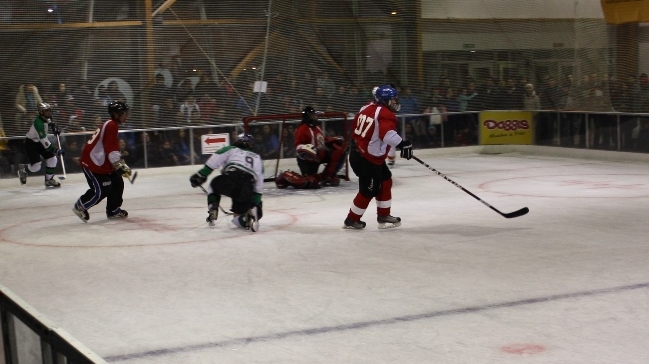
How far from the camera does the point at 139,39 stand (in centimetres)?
1338

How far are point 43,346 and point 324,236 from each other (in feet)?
16.6

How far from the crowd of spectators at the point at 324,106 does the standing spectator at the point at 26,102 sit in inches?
0.5

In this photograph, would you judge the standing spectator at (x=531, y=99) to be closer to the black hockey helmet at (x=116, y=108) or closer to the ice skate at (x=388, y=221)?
the ice skate at (x=388, y=221)

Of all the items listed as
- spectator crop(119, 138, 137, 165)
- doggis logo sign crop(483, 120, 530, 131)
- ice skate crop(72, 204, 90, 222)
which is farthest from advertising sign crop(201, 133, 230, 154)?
ice skate crop(72, 204, 90, 222)

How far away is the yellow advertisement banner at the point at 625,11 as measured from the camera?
13.5 meters

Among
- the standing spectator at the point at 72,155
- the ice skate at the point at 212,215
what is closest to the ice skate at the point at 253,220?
the ice skate at the point at 212,215

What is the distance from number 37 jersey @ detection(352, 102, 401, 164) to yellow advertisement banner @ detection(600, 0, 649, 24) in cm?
743


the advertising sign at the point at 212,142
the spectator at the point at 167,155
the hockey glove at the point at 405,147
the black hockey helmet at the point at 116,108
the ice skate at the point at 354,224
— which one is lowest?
the ice skate at the point at 354,224

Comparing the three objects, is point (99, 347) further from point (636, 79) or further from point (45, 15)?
point (636, 79)

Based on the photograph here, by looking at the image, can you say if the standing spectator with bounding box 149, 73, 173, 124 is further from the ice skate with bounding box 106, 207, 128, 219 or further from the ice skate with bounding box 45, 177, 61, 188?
the ice skate with bounding box 106, 207, 128, 219

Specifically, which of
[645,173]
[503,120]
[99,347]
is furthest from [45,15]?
[99,347]

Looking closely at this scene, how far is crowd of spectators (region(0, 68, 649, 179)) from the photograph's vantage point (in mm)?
12828

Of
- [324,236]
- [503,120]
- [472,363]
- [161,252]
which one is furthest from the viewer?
[503,120]

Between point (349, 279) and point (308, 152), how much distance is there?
17.4ft
